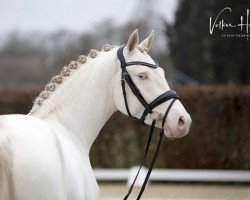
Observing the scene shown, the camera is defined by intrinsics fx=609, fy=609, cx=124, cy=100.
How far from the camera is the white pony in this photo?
3.24 m

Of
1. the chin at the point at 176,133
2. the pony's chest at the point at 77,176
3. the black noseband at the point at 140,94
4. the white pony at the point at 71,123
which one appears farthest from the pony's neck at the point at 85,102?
the chin at the point at 176,133

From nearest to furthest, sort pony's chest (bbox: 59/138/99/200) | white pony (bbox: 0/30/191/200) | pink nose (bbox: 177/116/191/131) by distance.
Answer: white pony (bbox: 0/30/191/200)
pony's chest (bbox: 59/138/99/200)
pink nose (bbox: 177/116/191/131)

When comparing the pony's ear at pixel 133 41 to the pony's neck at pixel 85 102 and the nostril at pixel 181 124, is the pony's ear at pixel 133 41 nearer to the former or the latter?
the pony's neck at pixel 85 102

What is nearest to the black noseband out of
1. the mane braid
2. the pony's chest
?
the mane braid

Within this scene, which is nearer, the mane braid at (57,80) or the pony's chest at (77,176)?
the pony's chest at (77,176)

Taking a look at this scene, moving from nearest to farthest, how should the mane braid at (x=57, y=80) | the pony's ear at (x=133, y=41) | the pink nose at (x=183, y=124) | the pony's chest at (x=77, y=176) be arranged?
1. the pony's chest at (x=77, y=176)
2. the pink nose at (x=183, y=124)
3. the mane braid at (x=57, y=80)
4. the pony's ear at (x=133, y=41)

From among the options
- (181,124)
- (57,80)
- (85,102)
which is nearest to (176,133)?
(181,124)

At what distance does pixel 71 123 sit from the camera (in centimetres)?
414

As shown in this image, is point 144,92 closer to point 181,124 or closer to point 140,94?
point 140,94

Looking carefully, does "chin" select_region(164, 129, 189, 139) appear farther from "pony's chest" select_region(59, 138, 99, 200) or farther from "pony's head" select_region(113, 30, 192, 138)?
"pony's chest" select_region(59, 138, 99, 200)

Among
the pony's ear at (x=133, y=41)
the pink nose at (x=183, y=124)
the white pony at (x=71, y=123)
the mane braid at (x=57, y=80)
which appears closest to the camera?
the white pony at (x=71, y=123)

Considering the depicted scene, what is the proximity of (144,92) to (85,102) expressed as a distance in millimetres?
420

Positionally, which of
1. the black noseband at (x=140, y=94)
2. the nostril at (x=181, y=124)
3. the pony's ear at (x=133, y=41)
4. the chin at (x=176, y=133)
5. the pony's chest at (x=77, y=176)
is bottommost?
the pony's chest at (x=77, y=176)

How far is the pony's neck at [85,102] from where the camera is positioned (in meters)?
4.10
